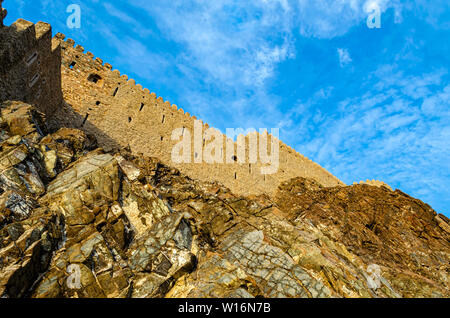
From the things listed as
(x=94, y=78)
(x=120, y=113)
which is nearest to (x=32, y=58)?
(x=94, y=78)

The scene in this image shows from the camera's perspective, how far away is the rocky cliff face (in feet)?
24.3

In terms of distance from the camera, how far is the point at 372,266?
11.5 metres

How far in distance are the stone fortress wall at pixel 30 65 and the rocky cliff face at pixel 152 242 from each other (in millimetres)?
1597

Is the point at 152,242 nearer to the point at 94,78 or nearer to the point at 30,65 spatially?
the point at 30,65

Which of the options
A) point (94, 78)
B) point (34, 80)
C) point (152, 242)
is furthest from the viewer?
point (94, 78)

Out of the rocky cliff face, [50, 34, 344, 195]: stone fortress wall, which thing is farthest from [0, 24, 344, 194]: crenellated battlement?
the rocky cliff face

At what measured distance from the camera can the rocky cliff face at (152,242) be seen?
7410 mm

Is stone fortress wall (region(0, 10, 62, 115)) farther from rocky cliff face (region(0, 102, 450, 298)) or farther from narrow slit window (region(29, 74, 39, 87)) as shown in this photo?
rocky cliff face (region(0, 102, 450, 298))

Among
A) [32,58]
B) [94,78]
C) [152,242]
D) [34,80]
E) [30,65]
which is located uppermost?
[94,78]

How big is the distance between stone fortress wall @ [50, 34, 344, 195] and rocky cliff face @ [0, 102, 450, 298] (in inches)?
197

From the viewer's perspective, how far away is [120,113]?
66.4ft

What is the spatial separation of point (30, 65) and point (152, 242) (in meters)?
12.3

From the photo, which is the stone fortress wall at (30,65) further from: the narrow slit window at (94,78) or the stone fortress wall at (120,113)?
the narrow slit window at (94,78)
